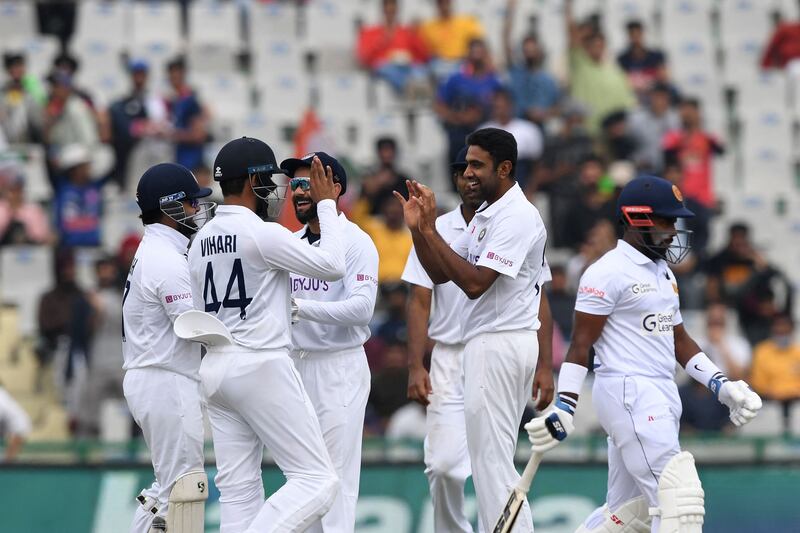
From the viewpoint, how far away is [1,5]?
17.8 metres

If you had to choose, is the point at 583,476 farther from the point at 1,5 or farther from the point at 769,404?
the point at 1,5

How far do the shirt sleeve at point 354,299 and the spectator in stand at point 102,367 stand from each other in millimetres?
4888

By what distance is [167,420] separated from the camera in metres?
8.52

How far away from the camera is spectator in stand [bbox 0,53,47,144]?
1589 cm

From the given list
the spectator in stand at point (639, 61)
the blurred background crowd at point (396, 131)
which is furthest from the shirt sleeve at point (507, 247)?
the spectator in stand at point (639, 61)

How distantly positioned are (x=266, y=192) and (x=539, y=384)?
1.99 m

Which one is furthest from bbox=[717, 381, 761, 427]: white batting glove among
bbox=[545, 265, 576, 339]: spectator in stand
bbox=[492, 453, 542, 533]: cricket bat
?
bbox=[545, 265, 576, 339]: spectator in stand

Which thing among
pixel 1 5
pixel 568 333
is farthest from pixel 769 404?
pixel 1 5

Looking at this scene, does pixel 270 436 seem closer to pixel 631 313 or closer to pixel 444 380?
pixel 444 380

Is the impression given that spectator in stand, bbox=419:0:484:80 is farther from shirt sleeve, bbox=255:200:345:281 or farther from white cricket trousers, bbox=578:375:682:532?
shirt sleeve, bbox=255:200:345:281

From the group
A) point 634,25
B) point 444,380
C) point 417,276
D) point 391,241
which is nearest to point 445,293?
point 417,276

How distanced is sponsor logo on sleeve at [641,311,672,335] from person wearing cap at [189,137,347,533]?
1729mm

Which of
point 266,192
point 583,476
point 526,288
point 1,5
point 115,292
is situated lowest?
point 583,476

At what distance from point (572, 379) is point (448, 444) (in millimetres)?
1150
